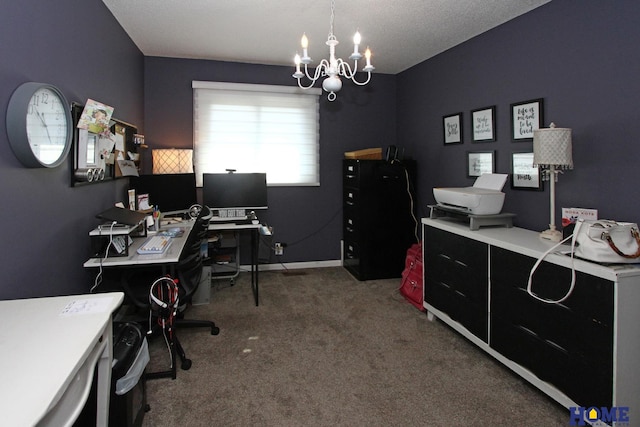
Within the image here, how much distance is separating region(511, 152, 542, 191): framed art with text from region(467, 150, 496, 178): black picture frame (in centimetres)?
24

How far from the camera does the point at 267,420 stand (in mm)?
1867

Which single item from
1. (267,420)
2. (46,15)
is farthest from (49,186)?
(267,420)

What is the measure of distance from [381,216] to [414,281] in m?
0.92

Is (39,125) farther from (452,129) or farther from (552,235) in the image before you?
(452,129)

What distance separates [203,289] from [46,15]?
238 centimetres

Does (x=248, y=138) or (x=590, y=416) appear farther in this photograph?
(x=248, y=138)

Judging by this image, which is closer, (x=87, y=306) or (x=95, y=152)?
(x=87, y=306)

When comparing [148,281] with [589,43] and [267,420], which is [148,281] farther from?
[589,43]

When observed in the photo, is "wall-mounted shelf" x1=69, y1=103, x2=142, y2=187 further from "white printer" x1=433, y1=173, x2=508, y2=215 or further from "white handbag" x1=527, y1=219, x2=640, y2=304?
"white handbag" x1=527, y1=219, x2=640, y2=304

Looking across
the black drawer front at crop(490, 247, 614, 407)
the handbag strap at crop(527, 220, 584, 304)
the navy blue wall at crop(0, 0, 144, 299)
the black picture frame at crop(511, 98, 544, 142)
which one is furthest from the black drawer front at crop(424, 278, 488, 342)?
the navy blue wall at crop(0, 0, 144, 299)

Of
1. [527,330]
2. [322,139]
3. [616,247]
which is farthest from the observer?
[322,139]

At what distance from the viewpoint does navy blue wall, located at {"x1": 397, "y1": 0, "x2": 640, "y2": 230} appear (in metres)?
2.10

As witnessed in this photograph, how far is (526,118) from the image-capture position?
2.77m
